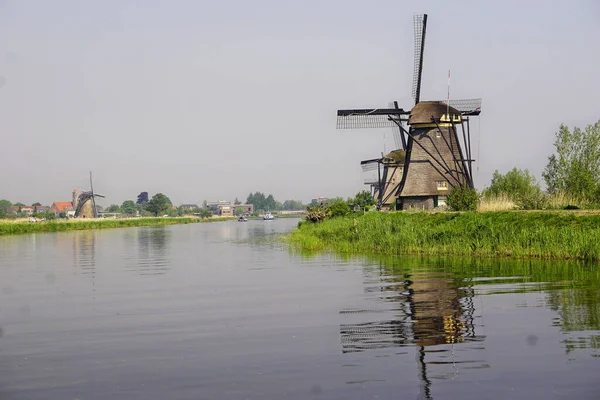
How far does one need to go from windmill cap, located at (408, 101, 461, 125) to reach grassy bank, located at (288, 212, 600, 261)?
36.9 feet

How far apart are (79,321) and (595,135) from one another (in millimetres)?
36227

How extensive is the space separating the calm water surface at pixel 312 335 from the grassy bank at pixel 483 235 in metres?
2.22

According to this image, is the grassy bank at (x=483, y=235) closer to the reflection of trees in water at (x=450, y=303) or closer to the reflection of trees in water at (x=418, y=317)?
the reflection of trees in water at (x=450, y=303)

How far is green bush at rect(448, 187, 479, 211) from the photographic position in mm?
40500

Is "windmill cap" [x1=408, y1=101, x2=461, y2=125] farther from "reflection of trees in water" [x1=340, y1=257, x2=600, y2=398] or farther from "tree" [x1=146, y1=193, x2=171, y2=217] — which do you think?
"tree" [x1=146, y1=193, x2=171, y2=217]

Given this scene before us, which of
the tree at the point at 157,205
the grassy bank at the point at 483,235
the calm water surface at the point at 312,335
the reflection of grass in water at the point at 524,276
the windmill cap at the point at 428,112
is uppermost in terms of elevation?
the windmill cap at the point at 428,112

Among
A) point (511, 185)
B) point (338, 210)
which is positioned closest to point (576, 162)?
point (511, 185)

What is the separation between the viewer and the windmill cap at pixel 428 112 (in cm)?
4709

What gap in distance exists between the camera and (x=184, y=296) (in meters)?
19.9

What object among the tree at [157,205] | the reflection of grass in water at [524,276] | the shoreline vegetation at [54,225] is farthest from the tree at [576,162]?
the tree at [157,205]

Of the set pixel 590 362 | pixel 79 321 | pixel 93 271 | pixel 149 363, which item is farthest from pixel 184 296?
pixel 590 362

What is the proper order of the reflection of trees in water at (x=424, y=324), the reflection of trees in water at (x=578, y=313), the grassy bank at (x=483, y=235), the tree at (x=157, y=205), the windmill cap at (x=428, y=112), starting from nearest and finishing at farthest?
1. the reflection of trees in water at (x=424, y=324)
2. the reflection of trees in water at (x=578, y=313)
3. the grassy bank at (x=483, y=235)
4. the windmill cap at (x=428, y=112)
5. the tree at (x=157, y=205)

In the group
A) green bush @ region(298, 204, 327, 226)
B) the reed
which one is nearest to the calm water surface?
the reed

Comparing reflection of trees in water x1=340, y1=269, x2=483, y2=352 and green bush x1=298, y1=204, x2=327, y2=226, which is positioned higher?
green bush x1=298, y1=204, x2=327, y2=226
